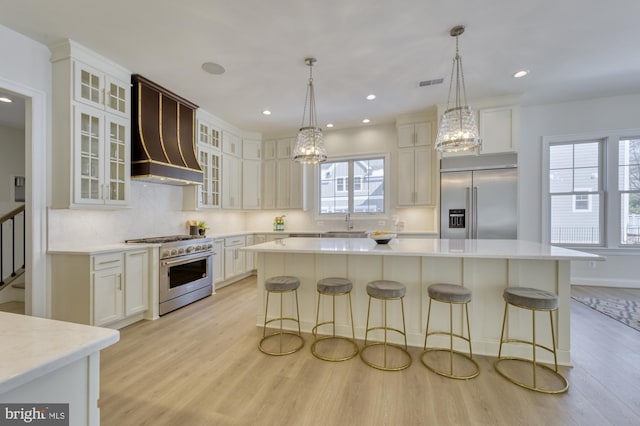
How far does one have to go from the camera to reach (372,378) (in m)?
2.10

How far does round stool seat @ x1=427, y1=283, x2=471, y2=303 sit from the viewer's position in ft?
7.00

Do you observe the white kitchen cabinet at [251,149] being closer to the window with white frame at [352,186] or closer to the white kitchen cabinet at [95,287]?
the window with white frame at [352,186]

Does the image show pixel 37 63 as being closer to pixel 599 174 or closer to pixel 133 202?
pixel 133 202

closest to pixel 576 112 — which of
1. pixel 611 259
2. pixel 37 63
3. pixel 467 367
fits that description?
pixel 611 259

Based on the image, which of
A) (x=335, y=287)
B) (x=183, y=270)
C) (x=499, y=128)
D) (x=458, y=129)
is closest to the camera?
(x=335, y=287)

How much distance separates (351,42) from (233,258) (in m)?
3.84

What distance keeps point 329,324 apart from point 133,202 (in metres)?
3.13

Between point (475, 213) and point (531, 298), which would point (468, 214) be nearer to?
point (475, 213)

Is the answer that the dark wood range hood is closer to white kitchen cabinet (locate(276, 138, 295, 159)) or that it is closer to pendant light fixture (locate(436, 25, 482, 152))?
white kitchen cabinet (locate(276, 138, 295, 159))

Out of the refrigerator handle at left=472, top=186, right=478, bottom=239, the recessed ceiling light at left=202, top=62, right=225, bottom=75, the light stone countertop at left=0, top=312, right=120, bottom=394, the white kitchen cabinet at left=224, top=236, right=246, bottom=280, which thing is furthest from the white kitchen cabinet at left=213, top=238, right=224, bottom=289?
the refrigerator handle at left=472, top=186, right=478, bottom=239

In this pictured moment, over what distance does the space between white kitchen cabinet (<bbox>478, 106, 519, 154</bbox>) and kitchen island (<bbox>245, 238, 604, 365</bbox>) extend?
2208 millimetres

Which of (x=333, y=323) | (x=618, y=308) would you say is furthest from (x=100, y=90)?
(x=618, y=308)

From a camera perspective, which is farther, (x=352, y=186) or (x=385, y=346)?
(x=352, y=186)

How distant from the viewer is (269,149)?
5.82m
